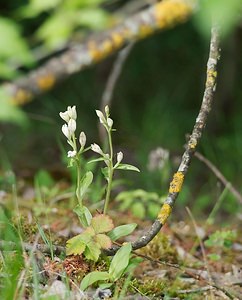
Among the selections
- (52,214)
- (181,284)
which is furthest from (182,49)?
(181,284)

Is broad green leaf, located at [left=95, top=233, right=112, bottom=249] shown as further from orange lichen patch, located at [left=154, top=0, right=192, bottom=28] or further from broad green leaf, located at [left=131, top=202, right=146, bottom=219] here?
orange lichen patch, located at [left=154, top=0, right=192, bottom=28]

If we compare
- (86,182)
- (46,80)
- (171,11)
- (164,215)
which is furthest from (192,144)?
(46,80)

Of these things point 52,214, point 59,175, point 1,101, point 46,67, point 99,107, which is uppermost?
point 1,101

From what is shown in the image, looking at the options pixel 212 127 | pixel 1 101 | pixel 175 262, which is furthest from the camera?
pixel 212 127

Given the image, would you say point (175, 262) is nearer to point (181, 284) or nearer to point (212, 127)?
point (181, 284)

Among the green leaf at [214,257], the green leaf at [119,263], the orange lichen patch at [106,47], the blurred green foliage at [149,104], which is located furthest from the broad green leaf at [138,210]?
the orange lichen patch at [106,47]

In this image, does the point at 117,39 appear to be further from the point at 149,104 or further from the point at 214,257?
the point at 149,104
